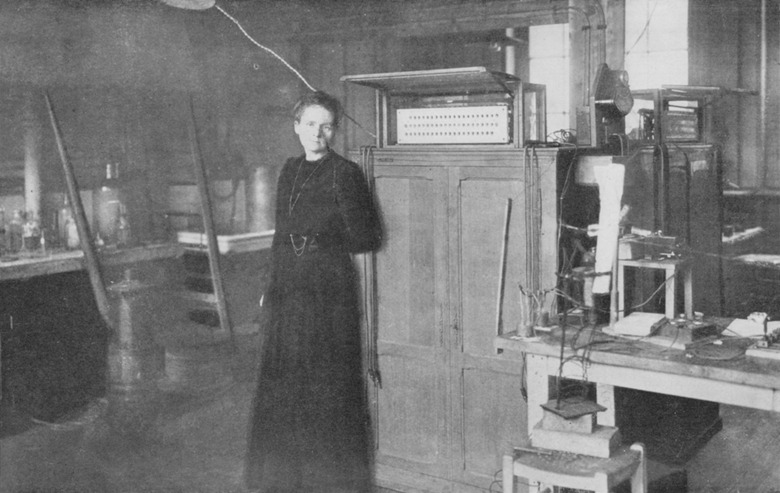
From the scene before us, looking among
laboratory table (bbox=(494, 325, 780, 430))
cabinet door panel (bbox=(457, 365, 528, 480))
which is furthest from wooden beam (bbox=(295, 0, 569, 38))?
laboratory table (bbox=(494, 325, 780, 430))

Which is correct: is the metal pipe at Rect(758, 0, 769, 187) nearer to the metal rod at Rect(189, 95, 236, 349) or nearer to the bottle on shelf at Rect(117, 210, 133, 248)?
the metal rod at Rect(189, 95, 236, 349)

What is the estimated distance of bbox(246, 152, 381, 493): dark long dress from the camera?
4.47 m

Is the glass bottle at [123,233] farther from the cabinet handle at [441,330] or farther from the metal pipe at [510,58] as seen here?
the metal pipe at [510,58]

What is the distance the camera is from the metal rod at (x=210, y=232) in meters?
7.38

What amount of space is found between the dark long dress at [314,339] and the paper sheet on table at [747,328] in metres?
1.91

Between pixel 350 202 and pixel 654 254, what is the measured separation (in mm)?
1618

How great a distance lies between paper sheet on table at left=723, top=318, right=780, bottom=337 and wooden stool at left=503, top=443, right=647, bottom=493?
0.81 m

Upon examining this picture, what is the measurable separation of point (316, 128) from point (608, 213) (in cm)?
161

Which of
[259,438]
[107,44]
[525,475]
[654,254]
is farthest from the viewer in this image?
[107,44]

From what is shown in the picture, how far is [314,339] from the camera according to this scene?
4.51 m

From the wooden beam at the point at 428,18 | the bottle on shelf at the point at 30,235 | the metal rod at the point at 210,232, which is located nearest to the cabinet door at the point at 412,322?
the metal rod at the point at 210,232

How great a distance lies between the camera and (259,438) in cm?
468

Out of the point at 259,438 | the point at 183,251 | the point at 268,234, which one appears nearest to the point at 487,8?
the point at 268,234

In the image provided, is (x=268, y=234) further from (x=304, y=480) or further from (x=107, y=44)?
(x=304, y=480)
